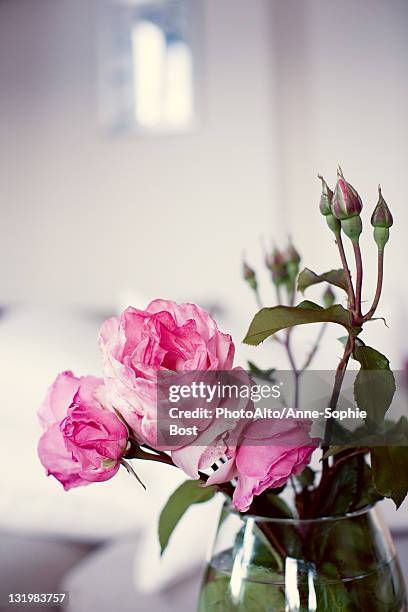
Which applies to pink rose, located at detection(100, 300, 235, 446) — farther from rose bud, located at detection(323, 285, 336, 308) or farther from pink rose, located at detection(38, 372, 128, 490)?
rose bud, located at detection(323, 285, 336, 308)

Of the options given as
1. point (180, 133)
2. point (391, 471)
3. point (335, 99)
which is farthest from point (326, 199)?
point (180, 133)

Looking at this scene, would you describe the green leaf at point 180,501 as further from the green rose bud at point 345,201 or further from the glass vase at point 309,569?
the green rose bud at point 345,201

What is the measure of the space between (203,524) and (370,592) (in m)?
0.50

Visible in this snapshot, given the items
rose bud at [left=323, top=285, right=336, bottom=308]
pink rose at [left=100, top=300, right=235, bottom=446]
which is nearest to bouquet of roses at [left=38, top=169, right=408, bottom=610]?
pink rose at [left=100, top=300, right=235, bottom=446]

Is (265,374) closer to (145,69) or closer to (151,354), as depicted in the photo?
(151,354)

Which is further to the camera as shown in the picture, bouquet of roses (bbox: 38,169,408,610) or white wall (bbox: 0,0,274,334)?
white wall (bbox: 0,0,274,334)

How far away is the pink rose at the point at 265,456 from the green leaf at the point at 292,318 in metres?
0.04

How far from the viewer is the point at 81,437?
27cm

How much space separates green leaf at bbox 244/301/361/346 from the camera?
0.90ft

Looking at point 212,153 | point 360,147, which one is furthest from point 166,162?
point 360,147

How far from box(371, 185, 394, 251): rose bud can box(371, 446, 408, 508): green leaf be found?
81mm

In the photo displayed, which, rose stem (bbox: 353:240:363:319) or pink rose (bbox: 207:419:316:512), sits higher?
rose stem (bbox: 353:240:363:319)

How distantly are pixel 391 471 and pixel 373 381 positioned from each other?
4cm

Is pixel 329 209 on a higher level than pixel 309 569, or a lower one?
higher
